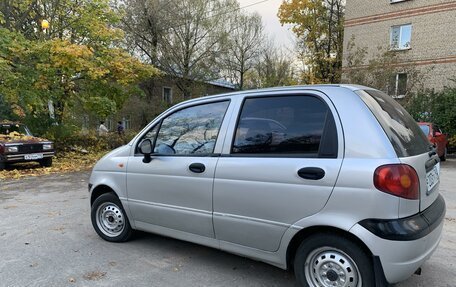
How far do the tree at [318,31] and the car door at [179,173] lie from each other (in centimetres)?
2688

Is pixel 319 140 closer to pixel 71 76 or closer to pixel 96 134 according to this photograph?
pixel 71 76

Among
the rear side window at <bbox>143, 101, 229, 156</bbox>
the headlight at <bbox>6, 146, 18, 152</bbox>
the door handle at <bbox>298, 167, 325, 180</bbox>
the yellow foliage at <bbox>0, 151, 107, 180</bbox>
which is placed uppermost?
the rear side window at <bbox>143, 101, 229, 156</bbox>

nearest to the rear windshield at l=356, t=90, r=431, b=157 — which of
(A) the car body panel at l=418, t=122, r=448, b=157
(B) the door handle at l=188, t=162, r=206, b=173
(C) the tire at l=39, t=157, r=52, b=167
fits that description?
(B) the door handle at l=188, t=162, r=206, b=173

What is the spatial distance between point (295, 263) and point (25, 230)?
4094 millimetres

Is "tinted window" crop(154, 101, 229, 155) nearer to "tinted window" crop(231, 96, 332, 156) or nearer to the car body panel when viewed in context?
"tinted window" crop(231, 96, 332, 156)

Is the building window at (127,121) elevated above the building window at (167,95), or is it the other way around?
the building window at (167,95)

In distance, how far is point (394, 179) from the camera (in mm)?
2689

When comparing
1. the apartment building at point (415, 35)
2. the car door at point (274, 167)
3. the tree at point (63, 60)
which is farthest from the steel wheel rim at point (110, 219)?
the apartment building at point (415, 35)

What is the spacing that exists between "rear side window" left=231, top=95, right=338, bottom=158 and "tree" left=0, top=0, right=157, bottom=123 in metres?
11.1

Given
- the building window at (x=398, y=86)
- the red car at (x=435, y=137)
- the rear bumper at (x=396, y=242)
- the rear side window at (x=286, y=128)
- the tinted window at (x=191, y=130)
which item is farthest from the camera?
the building window at (x=398, y=86)

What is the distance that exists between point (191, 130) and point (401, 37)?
76.0 ft

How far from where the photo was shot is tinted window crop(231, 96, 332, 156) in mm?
3104

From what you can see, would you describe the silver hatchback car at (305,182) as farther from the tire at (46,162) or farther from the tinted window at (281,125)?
the tire at (46,162)

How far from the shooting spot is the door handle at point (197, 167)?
365cm
